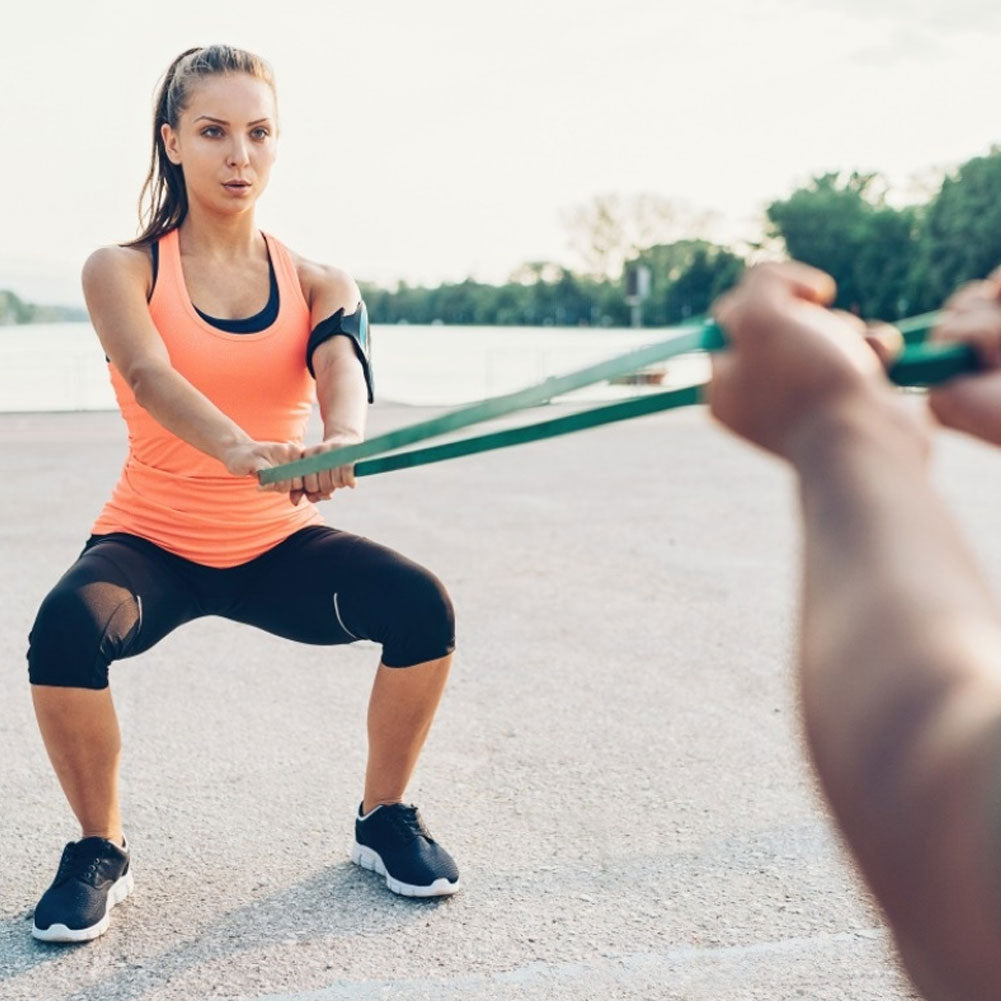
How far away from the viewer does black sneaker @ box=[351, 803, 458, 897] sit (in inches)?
115

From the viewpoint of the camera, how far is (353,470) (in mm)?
2482

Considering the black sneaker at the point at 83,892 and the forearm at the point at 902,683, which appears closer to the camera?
the forearm at the point at 902,683

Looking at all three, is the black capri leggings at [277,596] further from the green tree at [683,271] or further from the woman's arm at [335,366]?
the green tree at [683,271]

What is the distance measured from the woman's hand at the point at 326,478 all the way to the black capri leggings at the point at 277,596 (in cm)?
20

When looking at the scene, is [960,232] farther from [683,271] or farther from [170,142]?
[170,142]

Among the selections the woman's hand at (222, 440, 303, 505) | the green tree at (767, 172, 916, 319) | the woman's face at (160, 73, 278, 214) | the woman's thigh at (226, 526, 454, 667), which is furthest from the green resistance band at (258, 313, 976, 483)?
the green tree at (767, 172, 916, 319)

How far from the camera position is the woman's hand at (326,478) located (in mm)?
2513

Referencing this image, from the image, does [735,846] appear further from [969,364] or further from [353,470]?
[969,364]

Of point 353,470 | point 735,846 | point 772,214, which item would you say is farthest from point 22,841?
point 772,214

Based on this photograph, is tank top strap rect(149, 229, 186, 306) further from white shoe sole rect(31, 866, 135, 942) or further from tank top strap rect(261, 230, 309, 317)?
white shoe sole rect(31, 866, 135, 942)

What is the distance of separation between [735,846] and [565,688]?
55.9 inches

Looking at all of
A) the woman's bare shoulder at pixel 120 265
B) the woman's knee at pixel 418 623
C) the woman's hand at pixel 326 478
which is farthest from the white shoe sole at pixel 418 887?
the woman's bare shoulder at pixel 120 265

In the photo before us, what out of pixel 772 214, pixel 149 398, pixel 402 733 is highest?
pixel 149 398

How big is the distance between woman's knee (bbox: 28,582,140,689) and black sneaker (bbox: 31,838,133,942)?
1.30 feet
